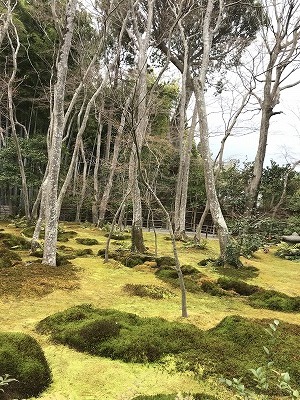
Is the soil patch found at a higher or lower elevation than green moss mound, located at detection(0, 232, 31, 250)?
lower

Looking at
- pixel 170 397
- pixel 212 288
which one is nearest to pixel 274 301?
pixel 212 288

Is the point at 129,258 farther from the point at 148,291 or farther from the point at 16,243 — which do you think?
the point at 16,243

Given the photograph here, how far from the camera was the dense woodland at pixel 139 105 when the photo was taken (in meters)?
10.1

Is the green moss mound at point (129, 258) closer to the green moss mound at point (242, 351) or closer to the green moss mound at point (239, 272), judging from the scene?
the green moss mound at point (239, 272)

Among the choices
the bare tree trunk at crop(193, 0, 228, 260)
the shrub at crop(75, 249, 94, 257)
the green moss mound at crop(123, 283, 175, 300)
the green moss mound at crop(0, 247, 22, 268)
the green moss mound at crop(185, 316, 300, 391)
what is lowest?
the green moss mound at crop(123, 283, 175, 300)

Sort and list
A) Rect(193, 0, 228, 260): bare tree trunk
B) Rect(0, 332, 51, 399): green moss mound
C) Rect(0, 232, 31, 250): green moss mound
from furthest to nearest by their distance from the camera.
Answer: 1. Rect(0, 232, 31, 250): green moss mound
2. Rect(193, 0, 228, 260): bare tree trunk
3. Rect(0, 332, 51, 399): green moss mound

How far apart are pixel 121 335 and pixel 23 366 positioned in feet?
→ 4.01

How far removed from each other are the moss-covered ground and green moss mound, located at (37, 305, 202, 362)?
12cm

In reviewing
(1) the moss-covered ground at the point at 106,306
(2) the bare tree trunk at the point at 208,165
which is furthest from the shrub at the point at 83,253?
(2) the bare tree trunk at the point at 208,165

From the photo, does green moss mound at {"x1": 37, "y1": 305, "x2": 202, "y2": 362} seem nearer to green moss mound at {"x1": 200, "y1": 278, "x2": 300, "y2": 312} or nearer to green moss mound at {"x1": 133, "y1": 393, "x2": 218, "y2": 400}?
green moss mound at {"x1": 133, "y1": 393, "x2": 218, "y2": 400}

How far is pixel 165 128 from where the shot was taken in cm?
2453

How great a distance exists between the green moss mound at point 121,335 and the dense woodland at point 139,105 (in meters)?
3.78

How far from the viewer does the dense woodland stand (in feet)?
33.2

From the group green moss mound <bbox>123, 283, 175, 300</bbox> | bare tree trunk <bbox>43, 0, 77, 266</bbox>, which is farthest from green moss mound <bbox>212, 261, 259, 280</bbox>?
bare tree trunk <bbox>43, 0, 77, 266</bbox>
